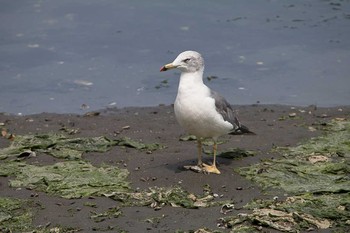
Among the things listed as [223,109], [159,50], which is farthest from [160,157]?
[159,50]

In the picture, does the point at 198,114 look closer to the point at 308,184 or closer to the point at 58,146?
the point at 308,184

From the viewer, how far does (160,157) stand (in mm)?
8391

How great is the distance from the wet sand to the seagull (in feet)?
1.31

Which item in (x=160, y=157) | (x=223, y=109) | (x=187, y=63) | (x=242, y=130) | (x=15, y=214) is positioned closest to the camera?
(x=15, y=214)

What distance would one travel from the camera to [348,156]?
8281 millimetres

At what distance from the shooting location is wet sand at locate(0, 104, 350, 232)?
22.0 feet

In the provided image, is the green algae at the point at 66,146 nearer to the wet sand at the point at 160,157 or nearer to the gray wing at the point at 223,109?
the wet sand at the point at 160,157

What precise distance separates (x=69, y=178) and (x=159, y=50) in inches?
229

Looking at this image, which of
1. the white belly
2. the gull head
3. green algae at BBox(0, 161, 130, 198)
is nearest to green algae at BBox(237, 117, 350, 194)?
the white belly

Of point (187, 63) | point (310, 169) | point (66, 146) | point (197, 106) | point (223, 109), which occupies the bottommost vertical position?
point (66, 146)

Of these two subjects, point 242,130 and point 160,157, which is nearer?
point 160,157

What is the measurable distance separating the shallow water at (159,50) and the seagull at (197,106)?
3332 millimetres

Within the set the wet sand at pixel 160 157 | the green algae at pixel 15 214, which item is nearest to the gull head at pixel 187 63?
the wet sand at pixel 160 157

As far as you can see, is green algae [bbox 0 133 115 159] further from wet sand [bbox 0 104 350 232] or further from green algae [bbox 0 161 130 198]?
green algae [bbox 0 161 130 198]
